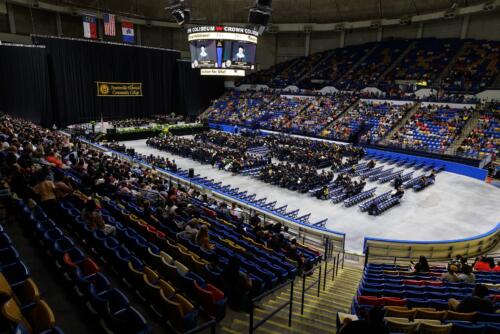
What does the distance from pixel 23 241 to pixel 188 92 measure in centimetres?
4424

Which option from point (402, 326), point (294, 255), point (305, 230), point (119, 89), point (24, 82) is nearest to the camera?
point (402, 326)

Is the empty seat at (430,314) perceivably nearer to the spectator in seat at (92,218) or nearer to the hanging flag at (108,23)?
the spectator in seat at (92,218)

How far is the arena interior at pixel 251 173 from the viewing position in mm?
5327

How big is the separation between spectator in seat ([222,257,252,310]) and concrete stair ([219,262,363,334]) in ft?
0.80

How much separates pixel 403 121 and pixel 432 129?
10.3 feet

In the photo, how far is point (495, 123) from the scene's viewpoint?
27031 millimetres

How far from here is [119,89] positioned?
42062 mm

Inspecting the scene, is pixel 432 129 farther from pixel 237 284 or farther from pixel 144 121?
pixel 144 121

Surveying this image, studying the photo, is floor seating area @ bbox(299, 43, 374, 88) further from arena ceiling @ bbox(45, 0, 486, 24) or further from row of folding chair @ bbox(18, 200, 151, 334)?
row of folding chair @ bbox(18, 200, 151, 334)

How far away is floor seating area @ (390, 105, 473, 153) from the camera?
2766 centimetres

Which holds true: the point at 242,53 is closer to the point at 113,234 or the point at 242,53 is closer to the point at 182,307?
the point at 113,234

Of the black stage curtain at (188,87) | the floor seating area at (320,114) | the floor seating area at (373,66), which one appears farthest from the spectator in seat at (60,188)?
the black stage curtain at (188,87)

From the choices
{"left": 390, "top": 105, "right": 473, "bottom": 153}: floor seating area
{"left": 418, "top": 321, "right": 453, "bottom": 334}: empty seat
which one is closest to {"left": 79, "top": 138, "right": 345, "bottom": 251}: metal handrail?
{"left": 418, "top": 321, "right": 453, "bottom": 334}: empty seat

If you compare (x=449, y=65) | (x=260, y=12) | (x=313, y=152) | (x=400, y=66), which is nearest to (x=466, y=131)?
(x=313, y=152)
